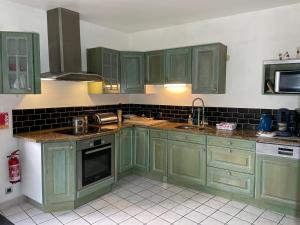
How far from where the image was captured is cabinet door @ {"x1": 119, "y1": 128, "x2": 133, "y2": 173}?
12.3ft

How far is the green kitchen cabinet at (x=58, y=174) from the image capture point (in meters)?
2.70

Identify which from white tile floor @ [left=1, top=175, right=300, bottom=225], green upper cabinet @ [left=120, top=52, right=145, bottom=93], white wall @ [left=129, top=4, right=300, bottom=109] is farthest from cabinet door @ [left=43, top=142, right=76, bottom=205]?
white wall @ [left=129, top=4, right=300, bottom=109]

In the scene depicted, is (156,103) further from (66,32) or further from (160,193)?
(66,32)

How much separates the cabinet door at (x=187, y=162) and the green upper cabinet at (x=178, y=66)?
0.99 m

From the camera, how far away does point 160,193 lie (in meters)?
3.29

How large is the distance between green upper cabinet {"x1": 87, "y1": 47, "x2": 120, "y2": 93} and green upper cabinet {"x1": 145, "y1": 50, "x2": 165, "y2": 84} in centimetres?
52

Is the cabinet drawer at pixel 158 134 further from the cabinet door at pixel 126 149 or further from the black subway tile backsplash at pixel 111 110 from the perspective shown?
the black subway tile backsplash at pixel 111 110

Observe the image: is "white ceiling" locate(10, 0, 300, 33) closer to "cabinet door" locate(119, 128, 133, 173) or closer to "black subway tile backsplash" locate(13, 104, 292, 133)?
"black subway tile backsplash" locate(13, 104, 292, 133)

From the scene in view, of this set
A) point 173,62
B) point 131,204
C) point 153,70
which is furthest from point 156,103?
point 131,204

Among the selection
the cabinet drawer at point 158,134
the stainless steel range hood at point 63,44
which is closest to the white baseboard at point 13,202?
the stainless steel range hood at point 63,44

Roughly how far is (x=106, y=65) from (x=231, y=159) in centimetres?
233

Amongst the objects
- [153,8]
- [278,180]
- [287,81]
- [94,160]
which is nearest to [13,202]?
[94,160]

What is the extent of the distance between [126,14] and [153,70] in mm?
996

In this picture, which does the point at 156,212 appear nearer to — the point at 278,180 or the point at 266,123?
the point at 278,180
